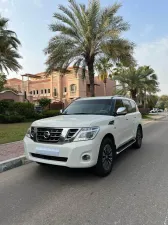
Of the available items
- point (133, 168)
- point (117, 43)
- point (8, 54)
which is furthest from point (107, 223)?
point (8, 54)

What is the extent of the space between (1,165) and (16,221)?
278 cm

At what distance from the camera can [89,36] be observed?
16.3m

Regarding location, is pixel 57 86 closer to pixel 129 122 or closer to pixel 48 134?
pixel 129 122

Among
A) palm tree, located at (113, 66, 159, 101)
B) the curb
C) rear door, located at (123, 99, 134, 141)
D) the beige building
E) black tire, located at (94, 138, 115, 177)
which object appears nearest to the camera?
black tire, located at (94, 138, 115, 177)

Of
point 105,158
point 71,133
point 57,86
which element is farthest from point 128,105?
point 57,86

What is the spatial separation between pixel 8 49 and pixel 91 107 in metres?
16.0

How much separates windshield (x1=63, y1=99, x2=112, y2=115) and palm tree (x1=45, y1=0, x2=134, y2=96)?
1090 centimetres

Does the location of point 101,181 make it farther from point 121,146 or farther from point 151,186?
point 121,146

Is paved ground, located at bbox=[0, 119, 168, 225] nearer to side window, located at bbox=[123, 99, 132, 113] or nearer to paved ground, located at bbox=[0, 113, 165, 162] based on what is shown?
paved ground, located at bbox=[0, 113, 165, 162]

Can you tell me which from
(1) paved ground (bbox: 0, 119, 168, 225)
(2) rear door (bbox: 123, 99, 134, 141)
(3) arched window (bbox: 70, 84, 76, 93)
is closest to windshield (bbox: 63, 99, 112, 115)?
(2) rear door (bbox: 123, 99, 134, 141)

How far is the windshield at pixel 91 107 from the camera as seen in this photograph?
5965mm

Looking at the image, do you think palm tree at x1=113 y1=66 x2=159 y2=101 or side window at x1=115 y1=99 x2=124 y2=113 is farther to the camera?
palm tree at x1=113 y1=66 x2=159 y2=101

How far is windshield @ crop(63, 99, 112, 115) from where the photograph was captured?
5.96 m

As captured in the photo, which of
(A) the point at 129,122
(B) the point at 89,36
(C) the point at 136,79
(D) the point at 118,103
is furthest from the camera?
(C) the point at 136,79
